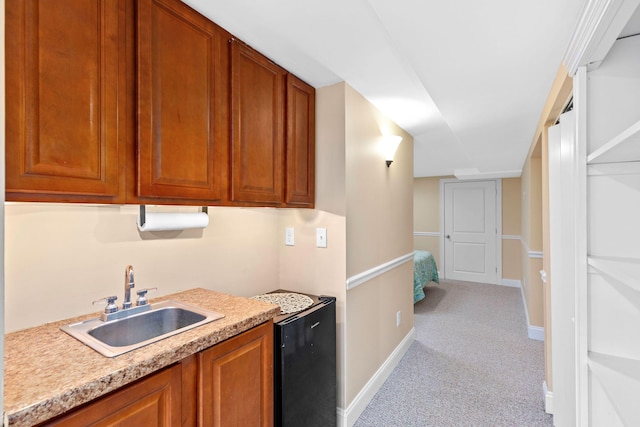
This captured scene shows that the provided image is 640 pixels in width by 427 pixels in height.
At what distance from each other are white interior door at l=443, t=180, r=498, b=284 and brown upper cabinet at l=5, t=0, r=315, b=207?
5460 mm

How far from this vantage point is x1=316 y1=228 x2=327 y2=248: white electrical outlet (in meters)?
2.01

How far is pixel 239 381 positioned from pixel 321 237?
1.00 m

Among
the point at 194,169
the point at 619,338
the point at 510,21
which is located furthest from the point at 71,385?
the point at 510,21

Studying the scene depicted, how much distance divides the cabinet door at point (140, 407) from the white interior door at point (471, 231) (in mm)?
6160

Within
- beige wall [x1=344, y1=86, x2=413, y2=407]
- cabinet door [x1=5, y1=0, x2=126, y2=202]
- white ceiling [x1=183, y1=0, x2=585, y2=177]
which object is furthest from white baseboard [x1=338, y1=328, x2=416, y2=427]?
white ceiling [x1=183, y1=0, x2=585, y2=177]

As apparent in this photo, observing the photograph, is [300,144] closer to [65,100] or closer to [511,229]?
[65,100]

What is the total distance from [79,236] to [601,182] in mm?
2026

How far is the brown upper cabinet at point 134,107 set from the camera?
0.88 meters

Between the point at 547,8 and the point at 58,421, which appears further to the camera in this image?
the point at 547,8

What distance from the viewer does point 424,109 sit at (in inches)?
96.0

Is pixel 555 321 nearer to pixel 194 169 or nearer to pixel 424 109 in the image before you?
pixel 424 109

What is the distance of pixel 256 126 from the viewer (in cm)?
161

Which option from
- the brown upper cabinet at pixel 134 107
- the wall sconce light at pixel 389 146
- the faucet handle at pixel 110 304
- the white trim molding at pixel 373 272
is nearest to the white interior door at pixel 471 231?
the white trim molding at pixel 373 272

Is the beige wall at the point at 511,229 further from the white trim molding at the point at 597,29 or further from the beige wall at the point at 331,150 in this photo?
the white trim molding at the point at 597,29
